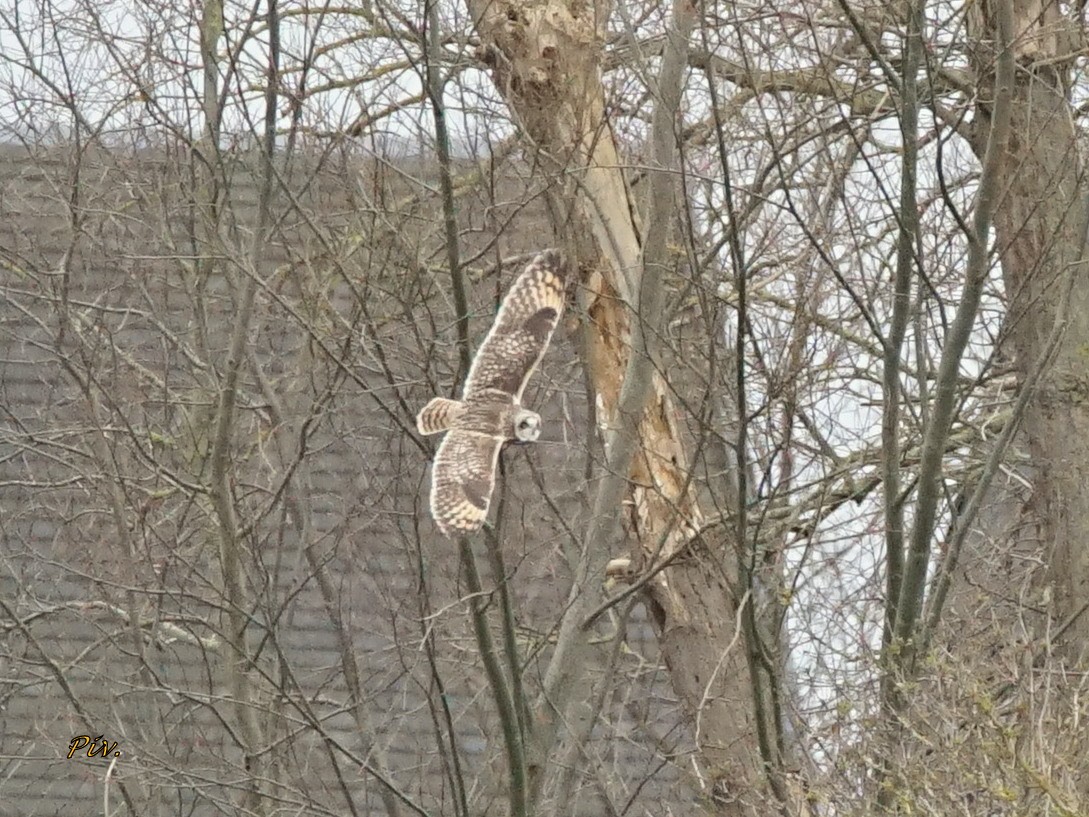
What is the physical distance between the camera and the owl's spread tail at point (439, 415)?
4.33 meters

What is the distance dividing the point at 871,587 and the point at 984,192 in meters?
2.05

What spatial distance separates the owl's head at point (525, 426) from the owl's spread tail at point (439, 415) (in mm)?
162

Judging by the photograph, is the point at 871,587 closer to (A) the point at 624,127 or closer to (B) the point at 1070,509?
(B) the point at 1070,509

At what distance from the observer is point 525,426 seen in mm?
4457

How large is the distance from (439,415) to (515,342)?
342 millimetres

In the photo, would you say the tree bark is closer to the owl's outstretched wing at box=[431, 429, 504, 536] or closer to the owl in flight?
the owl in flight

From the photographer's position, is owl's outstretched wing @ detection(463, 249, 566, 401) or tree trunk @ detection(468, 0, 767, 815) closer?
owl's outstretched wing @ detection(463, 249, 566, 401)

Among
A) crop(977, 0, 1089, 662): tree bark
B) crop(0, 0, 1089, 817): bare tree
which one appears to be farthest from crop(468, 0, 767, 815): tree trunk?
crop(977, 0, 1089, 662): tree bark

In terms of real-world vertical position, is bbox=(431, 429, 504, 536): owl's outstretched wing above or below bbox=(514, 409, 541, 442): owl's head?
below

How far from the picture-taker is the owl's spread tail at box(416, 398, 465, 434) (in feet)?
14.2

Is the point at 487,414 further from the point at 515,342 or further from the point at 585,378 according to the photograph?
the point at 585,378

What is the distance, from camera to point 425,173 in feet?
18.3

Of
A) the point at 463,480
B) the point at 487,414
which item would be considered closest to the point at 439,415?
the point at 487,414

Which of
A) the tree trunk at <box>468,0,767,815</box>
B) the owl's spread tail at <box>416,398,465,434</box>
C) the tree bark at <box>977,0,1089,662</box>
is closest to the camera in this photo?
the owl's spread tail at <box>416,398,465,434</box>
